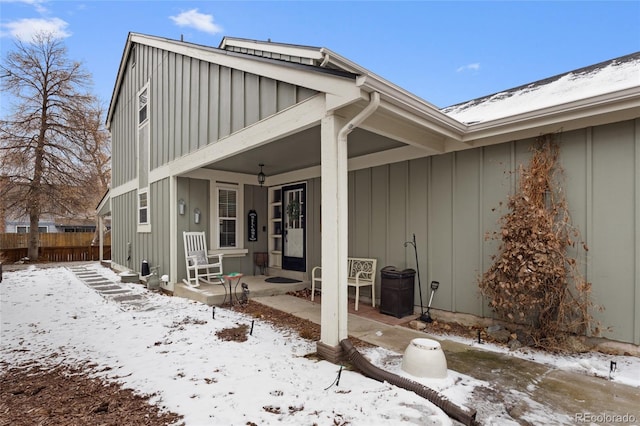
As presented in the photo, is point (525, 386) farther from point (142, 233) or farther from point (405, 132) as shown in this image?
point (142, 233)

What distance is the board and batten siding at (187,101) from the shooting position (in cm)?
428

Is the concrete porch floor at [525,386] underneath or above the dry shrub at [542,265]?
underneath

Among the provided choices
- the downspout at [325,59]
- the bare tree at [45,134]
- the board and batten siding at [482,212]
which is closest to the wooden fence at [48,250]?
the bare tree at [45,134]

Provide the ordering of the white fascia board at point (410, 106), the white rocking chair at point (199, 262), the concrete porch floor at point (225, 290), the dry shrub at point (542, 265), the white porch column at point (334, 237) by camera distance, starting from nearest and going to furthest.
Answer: the white fascia board at point (410, 106) < the white porch column at point (334, 237) < the dry shrub at point (542, 265) < the concrete porch floor at point (225, 290) < the white rocking chair at point (199, 262)

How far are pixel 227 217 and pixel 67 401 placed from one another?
4902 millimetres

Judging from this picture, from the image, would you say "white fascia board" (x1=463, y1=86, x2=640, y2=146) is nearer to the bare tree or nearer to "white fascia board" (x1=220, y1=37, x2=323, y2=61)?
"white fascia board" (x1=220, y1=37, x2=323, y2=61)

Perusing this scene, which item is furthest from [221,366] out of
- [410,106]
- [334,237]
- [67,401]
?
[410,106]

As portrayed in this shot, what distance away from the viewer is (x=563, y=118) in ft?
10.9

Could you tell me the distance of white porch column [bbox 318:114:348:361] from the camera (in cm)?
311

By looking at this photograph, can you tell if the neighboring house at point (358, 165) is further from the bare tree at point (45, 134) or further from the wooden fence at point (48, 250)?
the wooden fence at point (48, 250)

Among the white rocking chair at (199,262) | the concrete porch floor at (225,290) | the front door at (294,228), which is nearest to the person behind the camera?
the concrete porch floor at (225,290)

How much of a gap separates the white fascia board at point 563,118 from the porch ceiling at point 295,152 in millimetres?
1191

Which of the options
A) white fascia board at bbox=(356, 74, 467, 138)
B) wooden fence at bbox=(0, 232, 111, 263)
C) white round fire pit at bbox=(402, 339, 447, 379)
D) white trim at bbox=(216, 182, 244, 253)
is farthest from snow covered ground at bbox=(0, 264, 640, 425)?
wooden fence at bbox=(0, 232, 111, 263)

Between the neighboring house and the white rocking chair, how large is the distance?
22 centimetres
